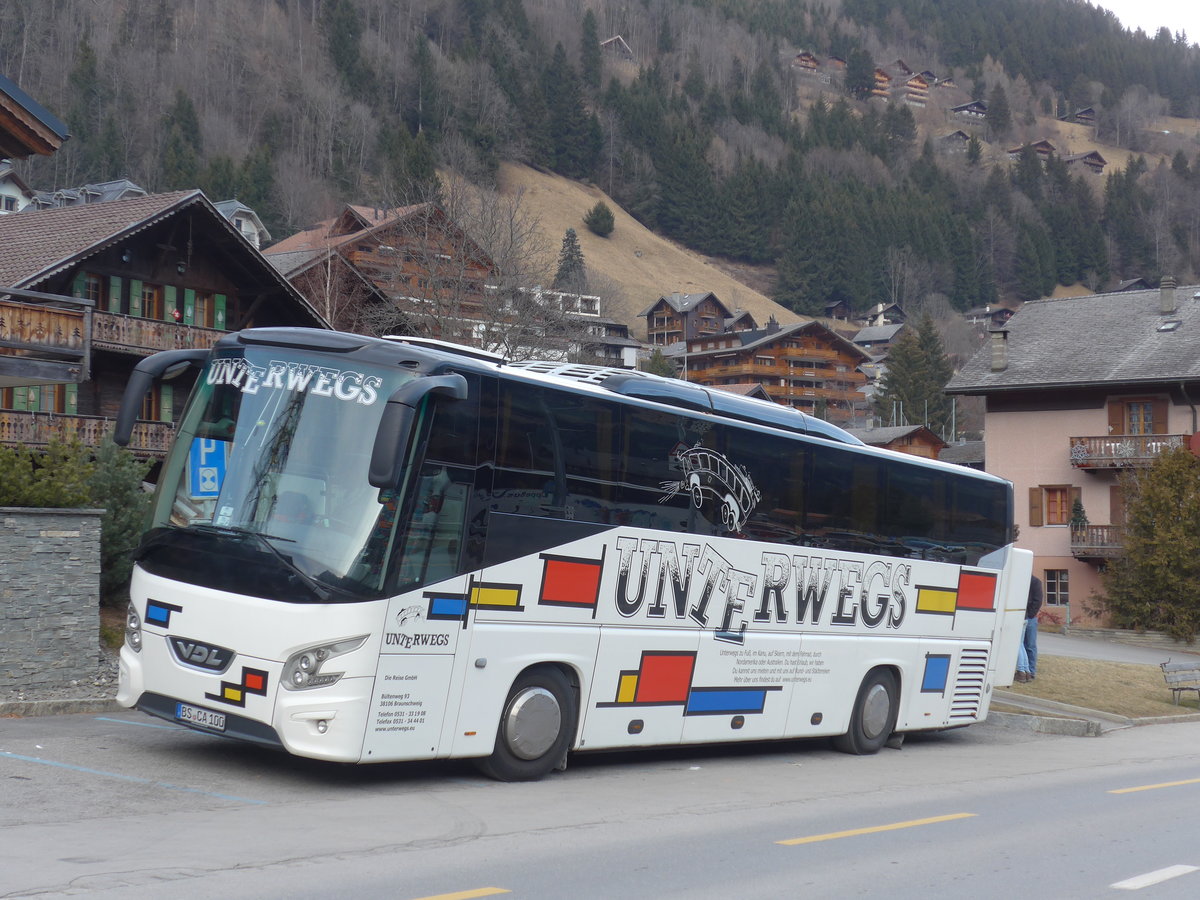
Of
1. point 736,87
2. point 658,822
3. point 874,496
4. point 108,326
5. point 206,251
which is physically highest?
point 736,87

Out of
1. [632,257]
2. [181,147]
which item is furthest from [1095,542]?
[632,257]

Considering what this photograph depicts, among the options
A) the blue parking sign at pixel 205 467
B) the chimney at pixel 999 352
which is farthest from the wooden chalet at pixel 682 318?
the blue parking sign at pixel 205 467

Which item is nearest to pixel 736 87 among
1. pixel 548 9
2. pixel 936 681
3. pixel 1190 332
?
pixel 548 9

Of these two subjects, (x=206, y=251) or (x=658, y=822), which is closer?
(x=658, y=822)

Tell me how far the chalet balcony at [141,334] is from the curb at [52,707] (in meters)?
19.5

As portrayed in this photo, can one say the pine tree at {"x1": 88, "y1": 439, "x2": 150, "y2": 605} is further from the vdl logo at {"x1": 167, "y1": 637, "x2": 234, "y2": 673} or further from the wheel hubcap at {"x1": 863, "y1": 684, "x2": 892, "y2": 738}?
the wheel hubcap at {"x1": 863, "y1": 684, "x2": 892, "y2": 738}

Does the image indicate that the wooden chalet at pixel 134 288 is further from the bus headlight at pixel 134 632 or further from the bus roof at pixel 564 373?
the bus headlight at pixel 134 632

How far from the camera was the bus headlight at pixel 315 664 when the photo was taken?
31.1 ft

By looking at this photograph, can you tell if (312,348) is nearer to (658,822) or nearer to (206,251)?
(658,822)

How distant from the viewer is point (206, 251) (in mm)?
36469

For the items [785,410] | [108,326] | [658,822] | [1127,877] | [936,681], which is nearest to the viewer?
[1127,877]

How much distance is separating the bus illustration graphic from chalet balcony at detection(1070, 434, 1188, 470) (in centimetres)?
3312

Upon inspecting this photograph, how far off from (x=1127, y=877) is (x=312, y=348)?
21.9 feet

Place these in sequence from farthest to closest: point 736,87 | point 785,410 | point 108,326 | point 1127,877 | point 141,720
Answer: point 736,87
point 108,326
point 785,410
point 141,720
point 1127,877
